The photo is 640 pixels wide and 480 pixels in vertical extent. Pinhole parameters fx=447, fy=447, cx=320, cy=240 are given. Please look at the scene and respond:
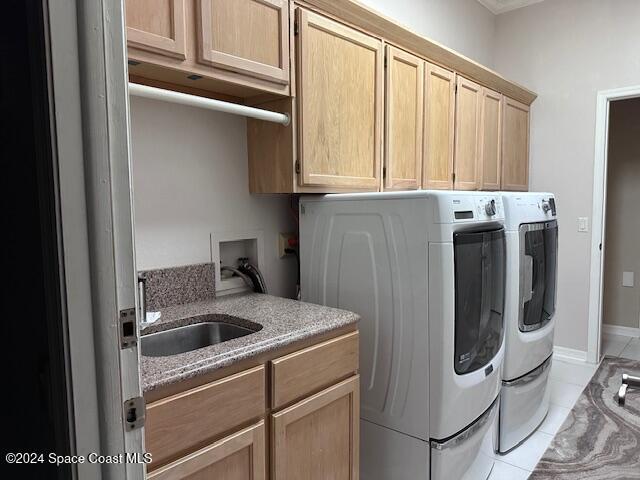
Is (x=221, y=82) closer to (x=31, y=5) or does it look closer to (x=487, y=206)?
(x=31, y=5)

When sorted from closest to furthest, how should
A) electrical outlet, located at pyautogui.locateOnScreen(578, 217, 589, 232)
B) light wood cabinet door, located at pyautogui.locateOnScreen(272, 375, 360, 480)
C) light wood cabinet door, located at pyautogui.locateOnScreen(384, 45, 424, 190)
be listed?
1. light wood cabinet door, located at pyautogui.locateOnScreen(272, 375, 360, 480)
2. light wood cabinet door, located at pyautogui.locateOnScreen(384, 45, 424, 190)
3. electrical outlet, located at pyautogui.locateOnScreen(578, 217, 589, 232)

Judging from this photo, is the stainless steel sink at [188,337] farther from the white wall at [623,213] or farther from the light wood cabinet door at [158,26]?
the white wall at [623,213]

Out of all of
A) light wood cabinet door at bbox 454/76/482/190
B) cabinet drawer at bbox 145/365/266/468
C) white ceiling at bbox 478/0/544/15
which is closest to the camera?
cabinet drawer at bbox 145/365/266/468

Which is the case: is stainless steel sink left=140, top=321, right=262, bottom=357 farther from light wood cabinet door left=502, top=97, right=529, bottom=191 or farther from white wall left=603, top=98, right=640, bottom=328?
white wall left=603, top=98, right=640, bottom=328

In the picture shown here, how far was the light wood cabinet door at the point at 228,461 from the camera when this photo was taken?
108 cm

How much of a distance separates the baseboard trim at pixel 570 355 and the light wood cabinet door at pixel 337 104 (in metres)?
2.50

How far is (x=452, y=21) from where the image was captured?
3.23 metres

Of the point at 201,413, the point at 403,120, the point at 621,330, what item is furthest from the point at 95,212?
the point at 621,330

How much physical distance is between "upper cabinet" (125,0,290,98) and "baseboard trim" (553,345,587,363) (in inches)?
124

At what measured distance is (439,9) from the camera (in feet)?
10.1

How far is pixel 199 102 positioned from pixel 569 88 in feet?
10.2

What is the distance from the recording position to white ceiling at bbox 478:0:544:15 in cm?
354

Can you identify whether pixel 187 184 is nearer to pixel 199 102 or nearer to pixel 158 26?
pixel 199 102

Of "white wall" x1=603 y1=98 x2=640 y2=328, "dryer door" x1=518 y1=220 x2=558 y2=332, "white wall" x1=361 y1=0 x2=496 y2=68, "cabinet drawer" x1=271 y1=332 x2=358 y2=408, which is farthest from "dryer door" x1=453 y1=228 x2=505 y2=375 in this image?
"white wall" x1=603 y1=98 x2=640 y2=328
